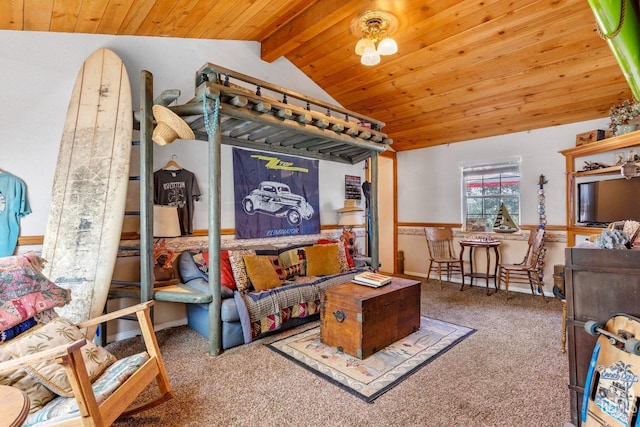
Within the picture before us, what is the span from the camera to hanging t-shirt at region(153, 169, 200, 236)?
3213 mm

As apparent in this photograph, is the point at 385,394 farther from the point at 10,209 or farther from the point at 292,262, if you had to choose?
the point at 10,209

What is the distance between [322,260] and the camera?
3.89 m

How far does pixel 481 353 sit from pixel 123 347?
3.14m

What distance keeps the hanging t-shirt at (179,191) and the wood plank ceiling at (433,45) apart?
1422 mm

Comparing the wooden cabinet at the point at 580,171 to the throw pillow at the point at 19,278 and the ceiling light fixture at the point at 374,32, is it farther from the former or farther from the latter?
the throw pillow at the point at 19,278

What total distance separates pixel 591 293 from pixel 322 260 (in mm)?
2731

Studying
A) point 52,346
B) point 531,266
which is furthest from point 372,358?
point 531,266

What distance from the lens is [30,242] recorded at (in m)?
2.61

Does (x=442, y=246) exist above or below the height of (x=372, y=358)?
above

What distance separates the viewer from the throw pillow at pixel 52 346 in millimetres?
1477

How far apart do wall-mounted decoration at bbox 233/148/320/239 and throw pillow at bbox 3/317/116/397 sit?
6.96 feet

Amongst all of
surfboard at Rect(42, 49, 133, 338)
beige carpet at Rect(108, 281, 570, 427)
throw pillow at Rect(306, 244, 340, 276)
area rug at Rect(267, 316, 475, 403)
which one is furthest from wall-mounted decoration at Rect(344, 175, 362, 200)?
surfboard at Rect(42, 49, 133, 338)

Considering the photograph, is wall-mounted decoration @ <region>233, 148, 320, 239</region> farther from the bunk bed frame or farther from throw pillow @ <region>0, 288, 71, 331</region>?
throw pillow @ <region>0, 288, 71, 331</region>

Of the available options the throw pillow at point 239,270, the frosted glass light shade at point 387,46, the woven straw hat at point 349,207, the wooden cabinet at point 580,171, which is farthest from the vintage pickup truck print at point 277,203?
the wooden cabinet at point 580,171
